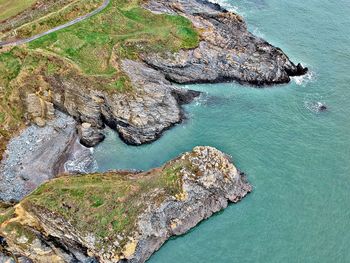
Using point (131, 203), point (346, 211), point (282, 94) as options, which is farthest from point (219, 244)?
point (282, 94)

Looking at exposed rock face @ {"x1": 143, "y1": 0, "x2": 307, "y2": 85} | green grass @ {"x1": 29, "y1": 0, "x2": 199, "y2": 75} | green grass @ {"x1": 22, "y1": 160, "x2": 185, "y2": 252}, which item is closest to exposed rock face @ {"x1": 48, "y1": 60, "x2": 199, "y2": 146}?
green grass @ {"x1": 29, "y1": 0, "x2": 199, "y2": 75}

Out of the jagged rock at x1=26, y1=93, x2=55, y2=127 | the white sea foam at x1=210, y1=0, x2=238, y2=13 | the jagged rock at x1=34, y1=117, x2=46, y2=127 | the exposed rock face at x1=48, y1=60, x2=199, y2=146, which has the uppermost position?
the white sea foam at x1=210, y1=0, x2=238, y2=13

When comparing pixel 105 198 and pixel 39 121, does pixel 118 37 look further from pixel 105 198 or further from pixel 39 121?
pixel 105 198

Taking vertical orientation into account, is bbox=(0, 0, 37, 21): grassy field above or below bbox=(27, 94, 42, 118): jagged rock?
above

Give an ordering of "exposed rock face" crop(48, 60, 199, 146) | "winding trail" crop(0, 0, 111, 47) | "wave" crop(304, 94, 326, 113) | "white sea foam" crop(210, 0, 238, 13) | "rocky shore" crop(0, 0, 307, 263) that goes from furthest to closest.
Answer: "white sea foam" crop(210, 0, 238, 13) < "wave" crop(304, 94, 326, 113) < "winding trail" crop(0, 0, 111, 47) < "exposed rock face" crop(48, 60, 199, 146) < "rocky shore" crop(0, 0, 307, 263)

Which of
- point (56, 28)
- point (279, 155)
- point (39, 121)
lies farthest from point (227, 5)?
point (39, 121)

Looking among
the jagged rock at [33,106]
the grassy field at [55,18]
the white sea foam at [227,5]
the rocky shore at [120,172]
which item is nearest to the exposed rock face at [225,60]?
the rocky shore at [120,172]

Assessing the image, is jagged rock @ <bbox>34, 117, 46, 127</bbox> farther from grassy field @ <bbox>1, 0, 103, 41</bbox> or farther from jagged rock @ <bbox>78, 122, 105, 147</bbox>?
grassy field @ <bbox>1, 0, 103, 41</bbox>

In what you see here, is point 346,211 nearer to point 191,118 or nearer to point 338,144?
point 338,144
